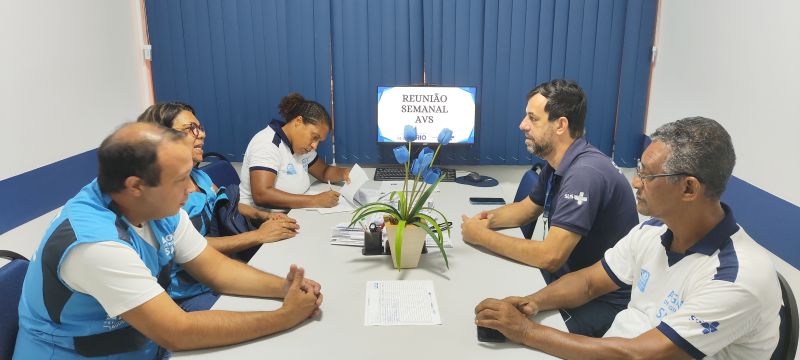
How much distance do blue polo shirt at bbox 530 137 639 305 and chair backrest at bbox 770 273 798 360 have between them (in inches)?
21.7

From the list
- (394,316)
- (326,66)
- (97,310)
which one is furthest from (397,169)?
Result: (97,310)

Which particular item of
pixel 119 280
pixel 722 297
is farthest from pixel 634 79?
pixel 119 280

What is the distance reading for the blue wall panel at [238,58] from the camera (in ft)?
10.3

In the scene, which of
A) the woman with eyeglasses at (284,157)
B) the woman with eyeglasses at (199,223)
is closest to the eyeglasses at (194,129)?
the woman with eyeglasses at (199,223)

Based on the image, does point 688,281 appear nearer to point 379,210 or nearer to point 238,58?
point 379,210

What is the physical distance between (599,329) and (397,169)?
1662mm

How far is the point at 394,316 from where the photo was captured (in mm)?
1401

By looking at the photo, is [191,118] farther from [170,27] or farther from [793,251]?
[793,251]

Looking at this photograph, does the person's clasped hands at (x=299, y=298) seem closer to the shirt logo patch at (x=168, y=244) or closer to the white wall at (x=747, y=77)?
the shirt logo patch at (x=168, y=244)

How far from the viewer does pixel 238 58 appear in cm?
320

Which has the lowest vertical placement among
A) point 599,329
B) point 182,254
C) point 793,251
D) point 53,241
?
point 599,329

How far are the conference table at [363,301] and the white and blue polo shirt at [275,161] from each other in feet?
1.70

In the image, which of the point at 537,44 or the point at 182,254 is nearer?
the point at 182,254

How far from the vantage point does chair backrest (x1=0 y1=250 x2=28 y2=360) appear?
1.29m
